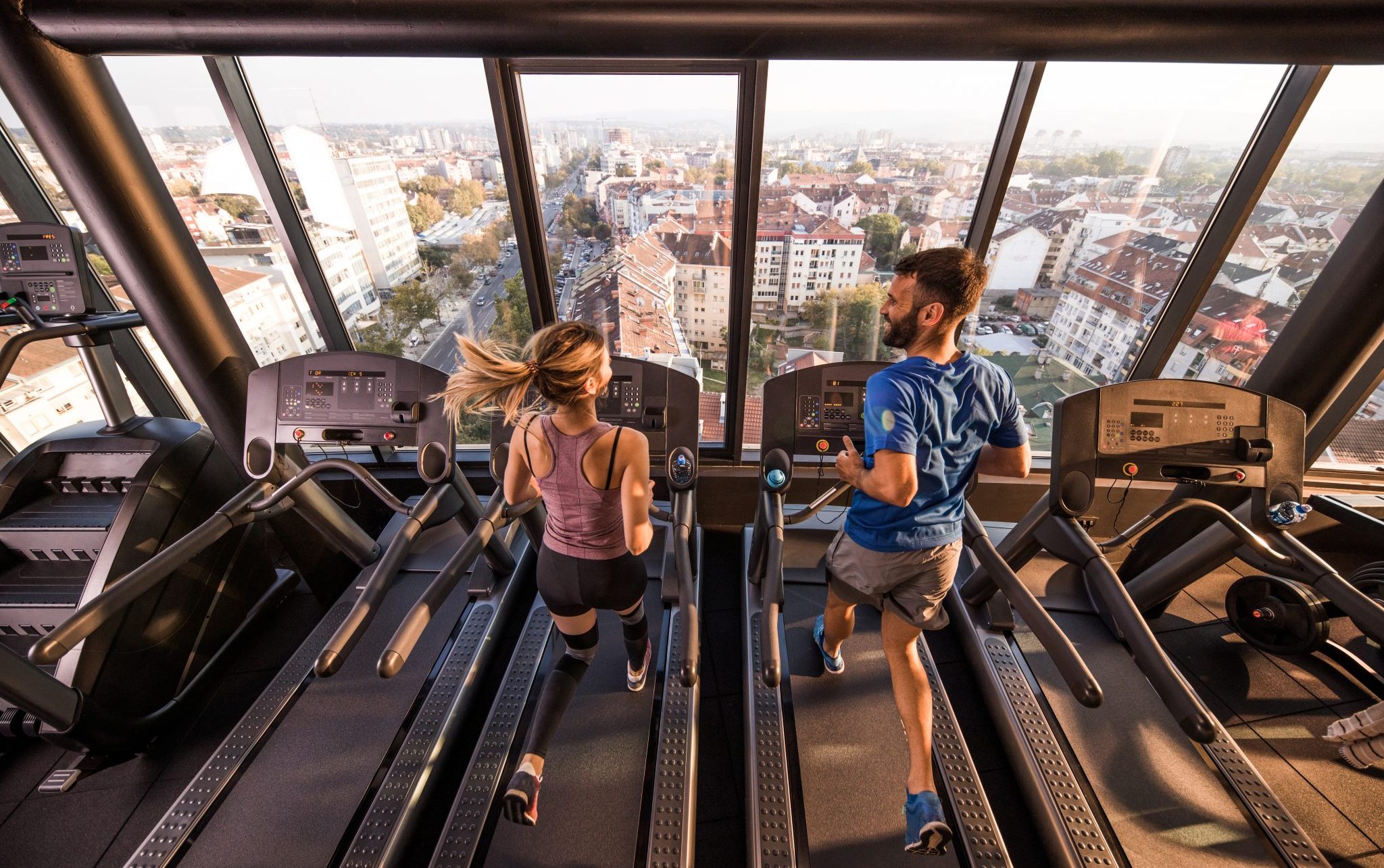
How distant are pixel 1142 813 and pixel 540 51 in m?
3.19

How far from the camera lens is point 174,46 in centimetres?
137

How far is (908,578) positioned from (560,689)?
1.27m

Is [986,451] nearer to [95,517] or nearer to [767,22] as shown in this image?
[767,22]

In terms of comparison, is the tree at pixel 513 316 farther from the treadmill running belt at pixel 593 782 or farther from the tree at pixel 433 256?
the treadmill running belt at pixel 593 782

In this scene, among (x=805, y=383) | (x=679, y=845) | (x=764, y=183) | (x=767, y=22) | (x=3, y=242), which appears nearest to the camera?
(x=767, y=22)

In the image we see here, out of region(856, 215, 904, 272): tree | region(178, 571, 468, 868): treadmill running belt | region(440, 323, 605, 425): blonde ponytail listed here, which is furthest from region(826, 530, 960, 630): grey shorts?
region(178, 571, 468, 868): treadmill running belt

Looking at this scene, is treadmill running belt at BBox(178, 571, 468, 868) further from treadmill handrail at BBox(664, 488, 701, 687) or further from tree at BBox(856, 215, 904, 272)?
tree at BBox(856, 215, 904, 272)

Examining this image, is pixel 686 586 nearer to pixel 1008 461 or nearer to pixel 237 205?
pixel 1008 461

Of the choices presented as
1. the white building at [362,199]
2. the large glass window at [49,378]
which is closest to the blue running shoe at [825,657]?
the white building at [362,199]

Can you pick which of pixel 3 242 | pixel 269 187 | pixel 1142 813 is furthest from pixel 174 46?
pixel 1142 813

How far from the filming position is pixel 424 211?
2.54 meters

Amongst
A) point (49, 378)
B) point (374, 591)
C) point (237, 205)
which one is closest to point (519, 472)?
point (374, 591)

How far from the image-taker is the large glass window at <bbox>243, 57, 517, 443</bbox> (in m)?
2.19

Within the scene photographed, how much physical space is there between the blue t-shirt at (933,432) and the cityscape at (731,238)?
4.01ft
